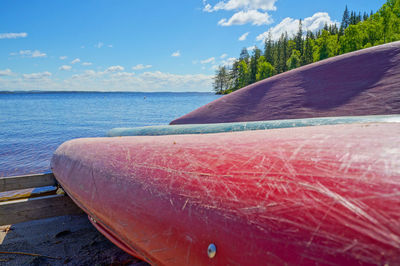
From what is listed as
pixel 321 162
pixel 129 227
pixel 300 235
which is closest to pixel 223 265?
pixel 300 235

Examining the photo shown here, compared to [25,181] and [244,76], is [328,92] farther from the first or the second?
[244,76]

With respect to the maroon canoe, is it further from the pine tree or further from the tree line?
the pine tree

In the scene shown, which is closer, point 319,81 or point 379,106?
point 379,106

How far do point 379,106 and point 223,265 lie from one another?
277 cm

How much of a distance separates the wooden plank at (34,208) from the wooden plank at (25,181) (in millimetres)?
330

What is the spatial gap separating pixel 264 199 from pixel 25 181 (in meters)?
2.89

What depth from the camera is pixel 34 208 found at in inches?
98.0

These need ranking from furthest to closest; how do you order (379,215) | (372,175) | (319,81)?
1. (319,81)
2. (372,175)
3. (379,215)

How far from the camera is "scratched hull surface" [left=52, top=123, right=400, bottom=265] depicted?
2.72 feet

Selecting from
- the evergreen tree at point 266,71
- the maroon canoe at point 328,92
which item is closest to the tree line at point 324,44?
the evergreen tree at point 266,71

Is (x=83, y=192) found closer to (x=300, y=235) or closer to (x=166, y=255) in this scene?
(x=166, y=255)

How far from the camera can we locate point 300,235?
89 cm

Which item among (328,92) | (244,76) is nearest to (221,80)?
(244,76)

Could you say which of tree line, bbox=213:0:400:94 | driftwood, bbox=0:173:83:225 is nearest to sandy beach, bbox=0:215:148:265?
driftwood, bbox=0:173:83:225
